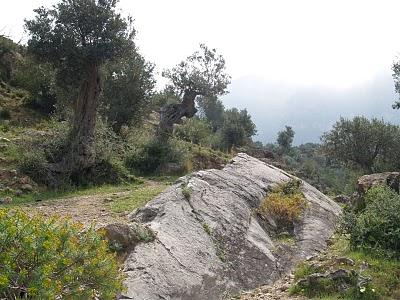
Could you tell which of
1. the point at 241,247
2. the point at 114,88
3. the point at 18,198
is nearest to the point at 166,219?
the point at 241,247

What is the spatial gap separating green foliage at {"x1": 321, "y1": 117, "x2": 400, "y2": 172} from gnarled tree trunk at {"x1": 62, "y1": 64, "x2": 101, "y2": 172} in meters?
24.0

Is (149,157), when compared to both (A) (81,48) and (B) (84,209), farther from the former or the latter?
(B) (84,209)

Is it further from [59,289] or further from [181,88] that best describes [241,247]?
[181,88]

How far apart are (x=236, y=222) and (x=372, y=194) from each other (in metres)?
3.52

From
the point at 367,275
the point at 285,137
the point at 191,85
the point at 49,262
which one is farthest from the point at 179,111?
the point at 285,137

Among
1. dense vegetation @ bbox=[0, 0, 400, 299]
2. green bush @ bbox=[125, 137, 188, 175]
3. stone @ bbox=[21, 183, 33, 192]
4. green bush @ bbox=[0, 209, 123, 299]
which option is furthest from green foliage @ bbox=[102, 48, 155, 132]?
green bush @ bbox=[0, 209, 123, 299]

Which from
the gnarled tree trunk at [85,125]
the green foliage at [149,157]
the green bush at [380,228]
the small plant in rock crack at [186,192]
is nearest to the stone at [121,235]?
the small plant in rock crack at [186,192]

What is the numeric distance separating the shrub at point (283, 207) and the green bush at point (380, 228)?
304 centimetres

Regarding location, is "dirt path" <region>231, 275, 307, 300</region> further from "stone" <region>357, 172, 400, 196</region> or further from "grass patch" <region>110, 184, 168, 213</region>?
"grass patch" <region>110, 184, 168, 213</region>

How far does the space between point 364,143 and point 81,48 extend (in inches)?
1010

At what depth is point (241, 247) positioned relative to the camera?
11289 millimetres

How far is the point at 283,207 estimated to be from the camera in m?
14.2

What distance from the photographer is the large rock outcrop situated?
8883 mm

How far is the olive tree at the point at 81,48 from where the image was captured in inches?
688
